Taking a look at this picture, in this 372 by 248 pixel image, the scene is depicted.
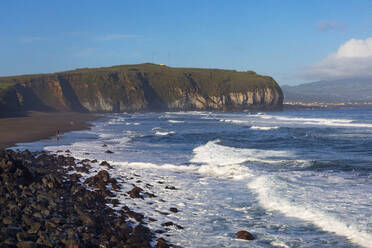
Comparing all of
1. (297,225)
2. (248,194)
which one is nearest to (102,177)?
(248,194)

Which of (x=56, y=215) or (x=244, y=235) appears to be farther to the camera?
(x=244, y=235)

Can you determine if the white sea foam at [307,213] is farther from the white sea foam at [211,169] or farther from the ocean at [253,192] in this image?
the white sea foam at [211,169]

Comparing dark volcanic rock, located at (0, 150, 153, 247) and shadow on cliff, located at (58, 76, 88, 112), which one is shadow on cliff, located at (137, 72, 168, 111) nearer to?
shadow on cliff, located at (58, 76, 88, 112)

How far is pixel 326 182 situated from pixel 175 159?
28.7 feet

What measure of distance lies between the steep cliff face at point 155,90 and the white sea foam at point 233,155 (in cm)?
9392

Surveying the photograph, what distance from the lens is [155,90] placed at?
135000 mm

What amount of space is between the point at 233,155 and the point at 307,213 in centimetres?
1171

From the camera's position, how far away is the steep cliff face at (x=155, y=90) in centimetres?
11731

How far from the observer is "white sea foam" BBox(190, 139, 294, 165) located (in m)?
20.2

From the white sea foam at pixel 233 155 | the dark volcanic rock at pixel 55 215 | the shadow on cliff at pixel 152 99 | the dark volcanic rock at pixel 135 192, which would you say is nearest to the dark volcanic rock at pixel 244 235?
the dark volcanic rock at pixel 55 215

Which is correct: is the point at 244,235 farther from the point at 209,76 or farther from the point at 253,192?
the point at 209,76

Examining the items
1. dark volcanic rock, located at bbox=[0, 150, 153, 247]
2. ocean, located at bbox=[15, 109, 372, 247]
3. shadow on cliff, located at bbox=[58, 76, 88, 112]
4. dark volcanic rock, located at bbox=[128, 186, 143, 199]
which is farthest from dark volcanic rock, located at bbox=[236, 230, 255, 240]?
shadow on cliff, located at bbox=[58, 76, 88, 112]

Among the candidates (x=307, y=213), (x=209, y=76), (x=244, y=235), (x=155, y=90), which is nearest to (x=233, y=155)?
(x=307, y=213)

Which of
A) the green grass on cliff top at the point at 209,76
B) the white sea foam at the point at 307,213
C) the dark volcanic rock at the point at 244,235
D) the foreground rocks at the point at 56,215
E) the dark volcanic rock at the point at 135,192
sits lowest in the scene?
the white sea foam at the point at 307,213
